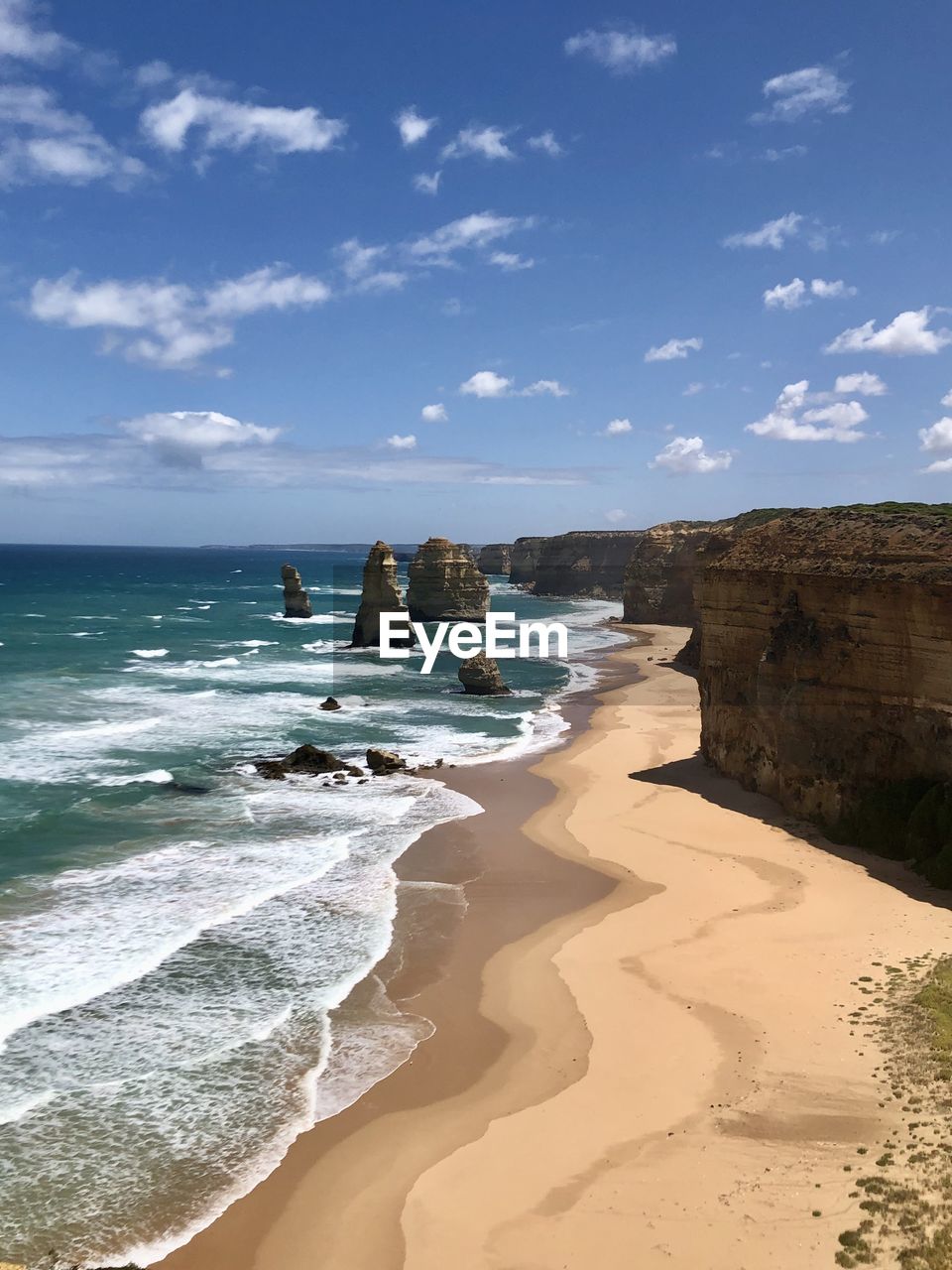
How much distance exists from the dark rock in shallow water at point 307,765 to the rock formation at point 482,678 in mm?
18855

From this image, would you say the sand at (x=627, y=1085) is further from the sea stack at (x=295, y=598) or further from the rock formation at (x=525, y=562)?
the rock formation at (x=525, y=562)

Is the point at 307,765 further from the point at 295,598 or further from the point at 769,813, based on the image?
the point at 295,598

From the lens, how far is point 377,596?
7450cm

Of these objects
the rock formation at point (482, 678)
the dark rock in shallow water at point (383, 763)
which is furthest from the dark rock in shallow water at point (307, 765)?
the rock formation at point (482, 678)

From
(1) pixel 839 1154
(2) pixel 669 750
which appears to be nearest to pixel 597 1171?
(1) pixel 839 1154

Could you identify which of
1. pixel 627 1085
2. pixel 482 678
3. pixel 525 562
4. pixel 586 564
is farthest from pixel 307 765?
pixel 525 562

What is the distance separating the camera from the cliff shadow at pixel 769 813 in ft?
68.7

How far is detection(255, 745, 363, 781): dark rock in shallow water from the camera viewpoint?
35312 mm

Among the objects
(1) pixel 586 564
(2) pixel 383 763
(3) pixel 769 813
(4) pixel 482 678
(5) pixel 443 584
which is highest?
(1) pixel 586 564

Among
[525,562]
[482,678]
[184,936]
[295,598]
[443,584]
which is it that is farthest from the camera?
[525,562]

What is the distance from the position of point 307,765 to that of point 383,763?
3.13 m

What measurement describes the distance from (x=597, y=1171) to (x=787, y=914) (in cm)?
984

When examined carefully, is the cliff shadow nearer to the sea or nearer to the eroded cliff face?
the sea

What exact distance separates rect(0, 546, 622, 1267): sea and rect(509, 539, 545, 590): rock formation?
120723mm
